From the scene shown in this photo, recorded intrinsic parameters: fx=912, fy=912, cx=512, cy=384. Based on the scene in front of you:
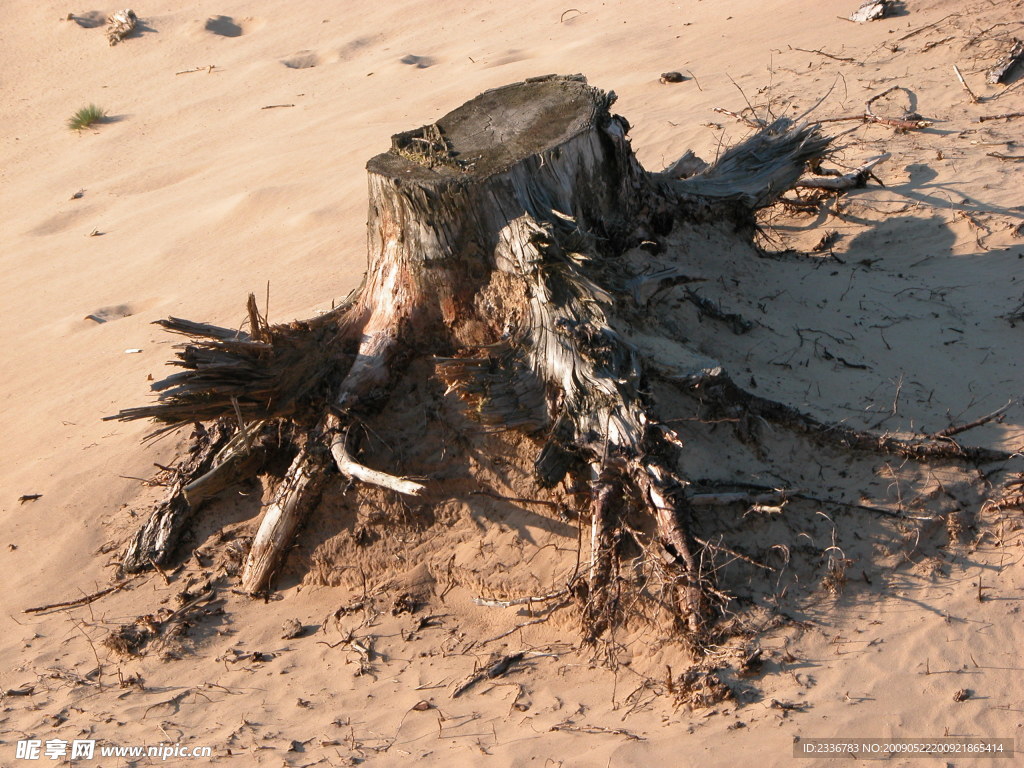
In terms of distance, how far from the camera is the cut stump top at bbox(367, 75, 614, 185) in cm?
340

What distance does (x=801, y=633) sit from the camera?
9.80ft

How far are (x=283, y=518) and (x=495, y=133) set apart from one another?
1748 millimetres

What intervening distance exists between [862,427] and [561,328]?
1279 millimetres

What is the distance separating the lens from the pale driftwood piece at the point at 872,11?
26.5ft

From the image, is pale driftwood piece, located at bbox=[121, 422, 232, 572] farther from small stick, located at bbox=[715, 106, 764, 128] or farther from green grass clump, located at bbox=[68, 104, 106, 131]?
green grass clump, located at bbox=[68, 104, 106, 131]

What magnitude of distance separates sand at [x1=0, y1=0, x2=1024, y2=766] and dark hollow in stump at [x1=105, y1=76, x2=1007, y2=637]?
0.74 feet

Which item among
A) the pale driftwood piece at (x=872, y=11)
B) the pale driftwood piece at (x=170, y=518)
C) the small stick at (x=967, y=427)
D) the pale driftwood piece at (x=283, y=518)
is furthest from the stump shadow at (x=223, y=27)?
the small stick at (x=967, y=427)

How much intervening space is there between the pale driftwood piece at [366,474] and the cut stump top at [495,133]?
105 cm

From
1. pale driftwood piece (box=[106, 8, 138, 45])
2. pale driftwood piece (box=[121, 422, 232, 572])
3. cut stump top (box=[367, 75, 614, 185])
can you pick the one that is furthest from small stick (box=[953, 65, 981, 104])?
pale driftwood piece (box=[106, 8, 138, 45])

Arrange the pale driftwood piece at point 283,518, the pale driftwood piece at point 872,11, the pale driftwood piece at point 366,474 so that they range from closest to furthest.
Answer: the pale driftwood piece at point 366,474 < the pale driftwood piece at point 283,518 < the pale driftwood piece at point 872,11

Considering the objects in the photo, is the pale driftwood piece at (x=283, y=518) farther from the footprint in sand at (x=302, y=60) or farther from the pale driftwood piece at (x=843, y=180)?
the footprint in sand at (x=302, y=60)

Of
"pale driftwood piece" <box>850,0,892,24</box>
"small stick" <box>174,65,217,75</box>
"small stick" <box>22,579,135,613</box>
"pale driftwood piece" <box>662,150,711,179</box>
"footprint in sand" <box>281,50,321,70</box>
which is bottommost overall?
"small stick" <box>22,579,135,613</box>

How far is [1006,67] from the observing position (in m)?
6.60

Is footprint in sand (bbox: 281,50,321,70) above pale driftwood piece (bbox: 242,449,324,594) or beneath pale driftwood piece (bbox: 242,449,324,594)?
above
